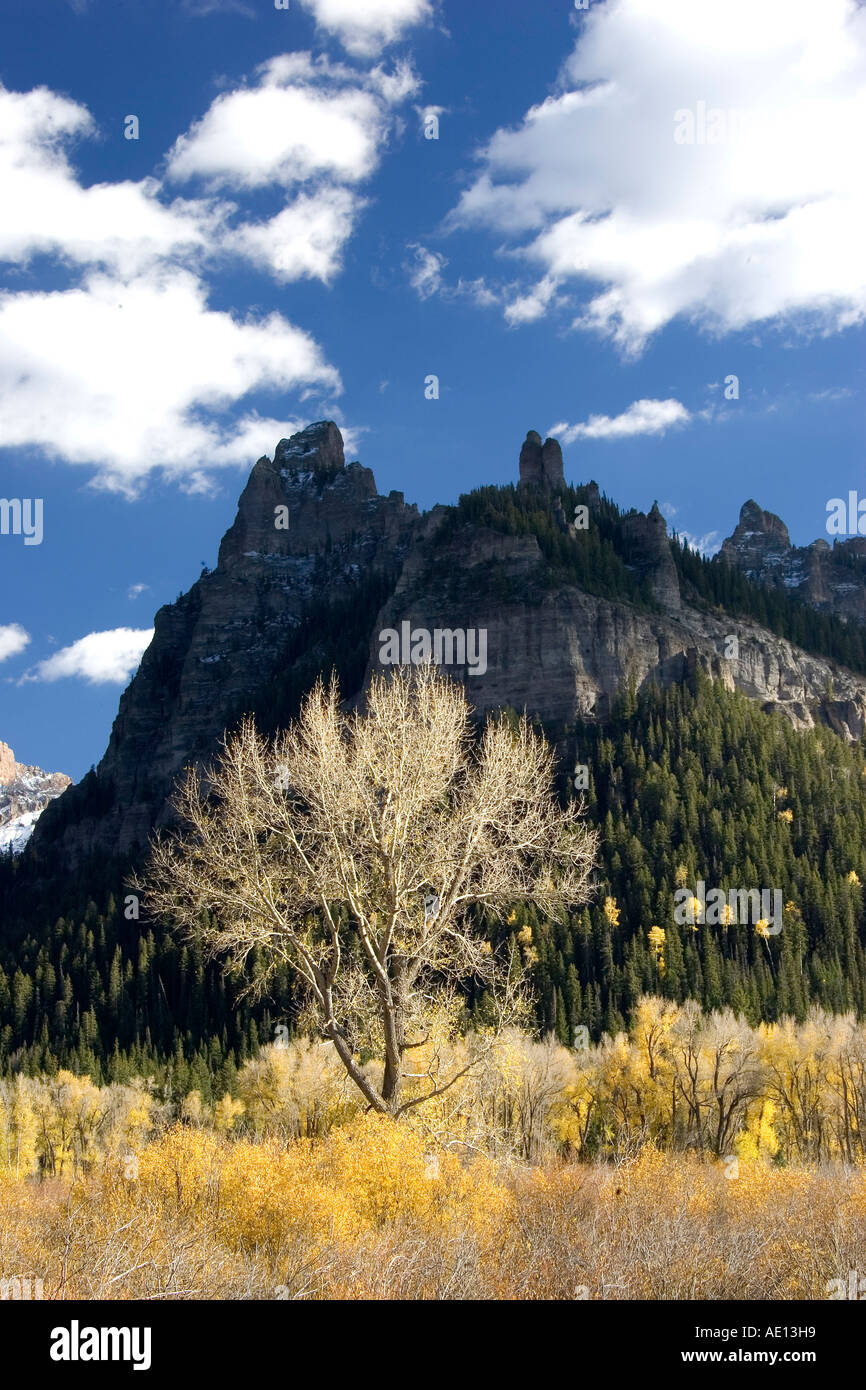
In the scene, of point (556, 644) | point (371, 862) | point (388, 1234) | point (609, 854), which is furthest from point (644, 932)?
point (388, 1234)

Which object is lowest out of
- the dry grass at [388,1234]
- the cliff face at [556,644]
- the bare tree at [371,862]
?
the dry grass at [388,1234]

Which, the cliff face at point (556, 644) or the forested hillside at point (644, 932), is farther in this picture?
the cliff face at point (556, 644)

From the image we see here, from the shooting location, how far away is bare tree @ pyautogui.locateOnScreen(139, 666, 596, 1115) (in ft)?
91.6

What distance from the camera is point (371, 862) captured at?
30.0 metres

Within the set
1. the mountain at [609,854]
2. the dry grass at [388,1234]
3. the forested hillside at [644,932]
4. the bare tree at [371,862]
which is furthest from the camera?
the mountain at [609,854]

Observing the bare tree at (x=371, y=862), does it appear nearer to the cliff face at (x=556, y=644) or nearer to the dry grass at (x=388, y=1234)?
the dry grass at (x=388, y=1234)

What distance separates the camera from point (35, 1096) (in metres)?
92.3

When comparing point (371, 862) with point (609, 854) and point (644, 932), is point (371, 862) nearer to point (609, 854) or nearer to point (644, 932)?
point (644, 932)

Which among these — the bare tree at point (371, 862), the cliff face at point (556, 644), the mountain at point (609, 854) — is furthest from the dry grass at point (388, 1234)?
the cliff face at point (556, 644)

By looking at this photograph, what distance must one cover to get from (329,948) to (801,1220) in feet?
44.2

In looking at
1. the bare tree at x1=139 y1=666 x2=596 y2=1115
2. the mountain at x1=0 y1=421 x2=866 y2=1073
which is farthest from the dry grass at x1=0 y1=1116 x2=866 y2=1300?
the mountain at x1=0 y1=421 x2=866 y2=1073

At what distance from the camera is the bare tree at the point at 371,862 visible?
27922 millimetres
